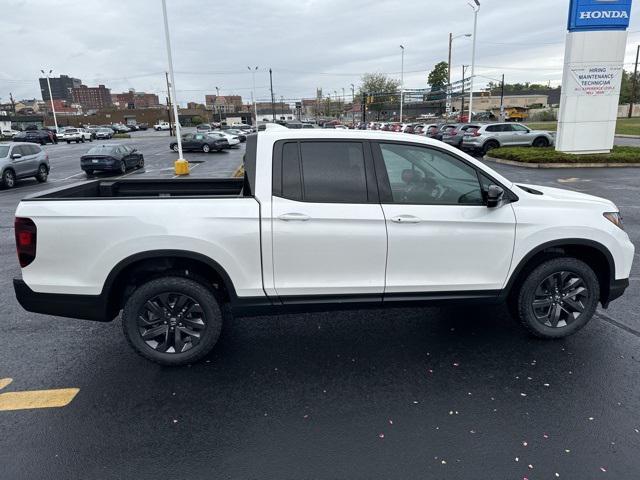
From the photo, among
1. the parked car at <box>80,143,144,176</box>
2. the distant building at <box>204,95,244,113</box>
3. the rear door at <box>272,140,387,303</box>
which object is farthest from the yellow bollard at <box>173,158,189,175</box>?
the distant building at <box>204,95,244,113</box>

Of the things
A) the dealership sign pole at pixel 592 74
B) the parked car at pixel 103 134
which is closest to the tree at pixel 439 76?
the parked car at pixel 103 134

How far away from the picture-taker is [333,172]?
3572 millimetres

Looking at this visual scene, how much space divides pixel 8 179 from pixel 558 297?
1767 cm

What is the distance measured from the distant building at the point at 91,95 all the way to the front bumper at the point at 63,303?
19680cm

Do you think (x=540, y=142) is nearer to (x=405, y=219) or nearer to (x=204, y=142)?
(x=204, y=142)

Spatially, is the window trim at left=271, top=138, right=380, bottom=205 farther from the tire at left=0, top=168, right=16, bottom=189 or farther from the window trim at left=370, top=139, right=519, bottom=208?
the tire at left=0, top=168, right=16, bottom=189

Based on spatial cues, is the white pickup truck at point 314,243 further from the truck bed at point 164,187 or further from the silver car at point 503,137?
the silver car at point 503,137

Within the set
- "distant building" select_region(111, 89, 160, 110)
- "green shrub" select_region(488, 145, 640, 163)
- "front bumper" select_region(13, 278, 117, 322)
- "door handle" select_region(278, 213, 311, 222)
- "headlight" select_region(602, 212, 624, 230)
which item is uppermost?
"distant building" select_region(111, 89, 160, 110)

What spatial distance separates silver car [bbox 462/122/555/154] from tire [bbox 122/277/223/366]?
22.8m

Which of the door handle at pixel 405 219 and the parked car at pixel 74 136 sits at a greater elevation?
the door handle at pixel 405 219

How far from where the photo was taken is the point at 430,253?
3.61 m

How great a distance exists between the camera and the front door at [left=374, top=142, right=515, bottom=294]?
3549mm

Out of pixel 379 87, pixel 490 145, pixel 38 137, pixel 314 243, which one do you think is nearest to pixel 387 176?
pixel 314 243

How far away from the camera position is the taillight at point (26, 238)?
3328mm
